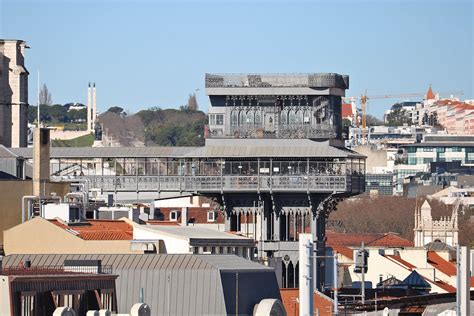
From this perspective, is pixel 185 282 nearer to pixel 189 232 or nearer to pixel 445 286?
pixel 189 232

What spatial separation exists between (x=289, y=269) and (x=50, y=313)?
67692 mm

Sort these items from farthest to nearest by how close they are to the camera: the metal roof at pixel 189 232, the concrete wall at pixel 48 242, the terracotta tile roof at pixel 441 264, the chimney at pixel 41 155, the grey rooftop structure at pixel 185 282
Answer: the terracotta tile roof at pixel 441 264, the chimney at pixel 41 155, the metal roof at pixel 189 232, the concrete wall at pixel 48 242, the grey rooftop structure at pixel 185 282

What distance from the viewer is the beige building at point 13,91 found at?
148 meters

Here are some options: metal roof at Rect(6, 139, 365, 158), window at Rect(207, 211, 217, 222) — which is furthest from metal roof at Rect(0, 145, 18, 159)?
window at Rect(207, 211, 217, 222)

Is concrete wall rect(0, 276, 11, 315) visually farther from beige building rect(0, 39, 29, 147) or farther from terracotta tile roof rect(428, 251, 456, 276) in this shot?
terracotta tile roof rect(428, 251, 456, 276)

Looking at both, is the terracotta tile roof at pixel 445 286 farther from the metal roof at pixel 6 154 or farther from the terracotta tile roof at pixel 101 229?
the terracotta tile roof at pixel 101 229

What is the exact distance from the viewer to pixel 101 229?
101 metres

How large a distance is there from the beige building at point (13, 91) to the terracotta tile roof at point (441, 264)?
26981 mm

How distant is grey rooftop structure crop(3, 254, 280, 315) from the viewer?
78375 millimetres

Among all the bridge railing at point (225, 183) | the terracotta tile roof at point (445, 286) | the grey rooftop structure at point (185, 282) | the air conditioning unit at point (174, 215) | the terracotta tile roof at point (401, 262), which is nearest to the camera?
the grey rooftop structure at point (185, 282)

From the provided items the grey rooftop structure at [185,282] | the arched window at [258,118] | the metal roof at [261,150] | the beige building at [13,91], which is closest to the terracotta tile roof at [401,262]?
the metal roof at [261,150]

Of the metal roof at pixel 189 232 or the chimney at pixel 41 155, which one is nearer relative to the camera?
the metal roof at pixel 189 232

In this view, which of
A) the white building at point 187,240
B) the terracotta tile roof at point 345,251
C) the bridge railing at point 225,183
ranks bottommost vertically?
the terracotta tile roof at point 345,251

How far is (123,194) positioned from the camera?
144 metres
